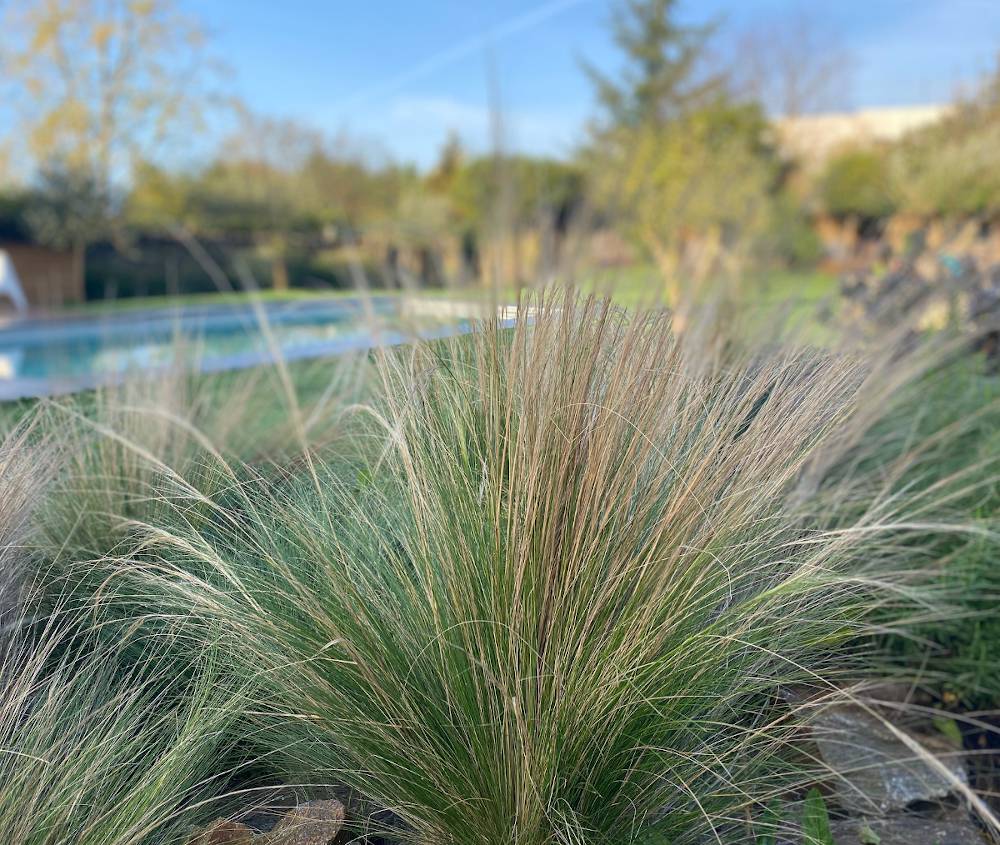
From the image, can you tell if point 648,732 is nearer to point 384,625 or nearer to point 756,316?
point 384,625

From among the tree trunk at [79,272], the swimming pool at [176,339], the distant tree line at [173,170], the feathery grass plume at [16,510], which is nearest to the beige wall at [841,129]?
the distant tree line at [173,170]

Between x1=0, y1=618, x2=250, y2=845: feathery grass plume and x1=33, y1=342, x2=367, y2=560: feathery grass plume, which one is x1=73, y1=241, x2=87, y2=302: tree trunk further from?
x1=0, y1=618, x2=250, y2=845: feathery grass plume

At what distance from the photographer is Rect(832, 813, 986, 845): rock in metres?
1.48

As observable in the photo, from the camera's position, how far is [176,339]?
271cm

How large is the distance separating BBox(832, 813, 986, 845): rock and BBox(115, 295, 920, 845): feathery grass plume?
442 millimetres

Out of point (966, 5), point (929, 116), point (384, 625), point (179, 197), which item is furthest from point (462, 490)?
point (929, 116)

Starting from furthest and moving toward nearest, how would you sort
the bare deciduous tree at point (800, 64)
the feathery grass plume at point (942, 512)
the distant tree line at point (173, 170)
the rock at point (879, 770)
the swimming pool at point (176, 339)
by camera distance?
the bare deciduous tree at point (800, 64), the distant tree line at point (173, 170), the swimming pool at point (176, 339), the feathery grass plume at point (942, 512), the rock at point (879, 770)

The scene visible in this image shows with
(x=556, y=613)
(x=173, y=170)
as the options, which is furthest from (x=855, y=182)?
(x=556, y=613)

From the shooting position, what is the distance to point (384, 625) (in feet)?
3.71

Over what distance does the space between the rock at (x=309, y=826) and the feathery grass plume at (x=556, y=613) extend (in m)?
0.06

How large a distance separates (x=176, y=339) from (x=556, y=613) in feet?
6.95

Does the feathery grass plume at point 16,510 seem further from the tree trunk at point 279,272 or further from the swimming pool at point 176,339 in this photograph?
the tree trunk at point 279,272

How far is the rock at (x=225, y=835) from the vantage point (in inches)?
41.9

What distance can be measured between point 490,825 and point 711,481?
0.59 meters
